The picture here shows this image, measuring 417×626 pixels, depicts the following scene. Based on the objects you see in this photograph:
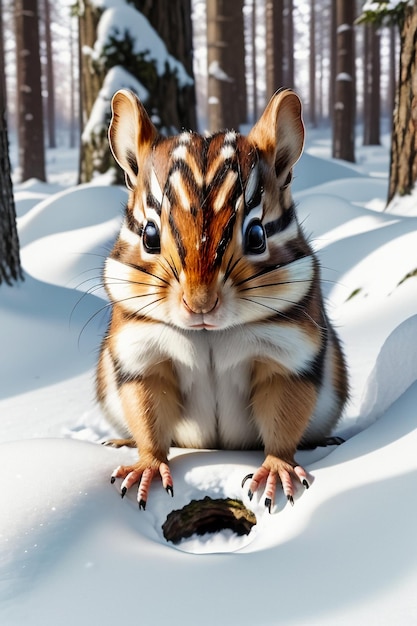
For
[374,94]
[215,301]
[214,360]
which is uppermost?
[374,94]

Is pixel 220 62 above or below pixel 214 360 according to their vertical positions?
above

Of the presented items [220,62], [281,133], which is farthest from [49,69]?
[281,133]

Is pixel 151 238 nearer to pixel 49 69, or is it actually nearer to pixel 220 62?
pixel 220 62

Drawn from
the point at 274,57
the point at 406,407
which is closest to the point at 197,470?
the point at 406,407

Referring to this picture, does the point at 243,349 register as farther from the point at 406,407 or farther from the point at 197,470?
the point at 406,407

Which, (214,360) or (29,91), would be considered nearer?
(214,360)

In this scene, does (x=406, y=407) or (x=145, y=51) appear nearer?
(x=406, y=407)

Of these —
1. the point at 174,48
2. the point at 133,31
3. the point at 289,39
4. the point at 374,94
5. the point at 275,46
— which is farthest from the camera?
the point at 289,39

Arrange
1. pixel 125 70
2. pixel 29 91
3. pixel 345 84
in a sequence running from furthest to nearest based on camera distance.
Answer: pixel 29 91, pixel 345 84, pixel 125 70
